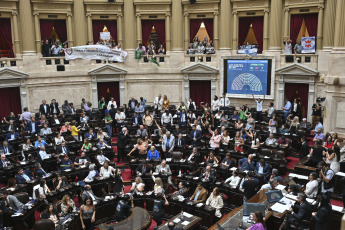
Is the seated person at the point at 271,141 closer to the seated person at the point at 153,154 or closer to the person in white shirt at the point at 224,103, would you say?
the seated person at the point at 153,154

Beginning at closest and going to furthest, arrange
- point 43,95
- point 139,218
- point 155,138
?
point 139,218
point 155,138
point 43,95

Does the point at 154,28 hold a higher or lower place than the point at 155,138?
higher

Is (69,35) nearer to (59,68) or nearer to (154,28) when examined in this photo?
(59,68)

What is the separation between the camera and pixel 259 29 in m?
22.7

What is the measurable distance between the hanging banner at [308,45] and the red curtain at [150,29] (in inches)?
358

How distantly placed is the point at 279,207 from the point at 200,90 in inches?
578

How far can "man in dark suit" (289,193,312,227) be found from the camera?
9.34 metres

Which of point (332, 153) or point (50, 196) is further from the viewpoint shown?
point (332, 153)

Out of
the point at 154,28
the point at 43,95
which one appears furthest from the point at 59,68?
the point at 154,28

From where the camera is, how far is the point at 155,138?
56.1ft

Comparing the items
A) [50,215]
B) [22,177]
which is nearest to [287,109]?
[22,177]

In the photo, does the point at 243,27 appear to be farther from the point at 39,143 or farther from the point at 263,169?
the point at 39,143

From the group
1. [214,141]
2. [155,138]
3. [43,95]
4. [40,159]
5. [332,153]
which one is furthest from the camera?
[43,95]

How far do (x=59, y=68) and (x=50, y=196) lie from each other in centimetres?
1261
